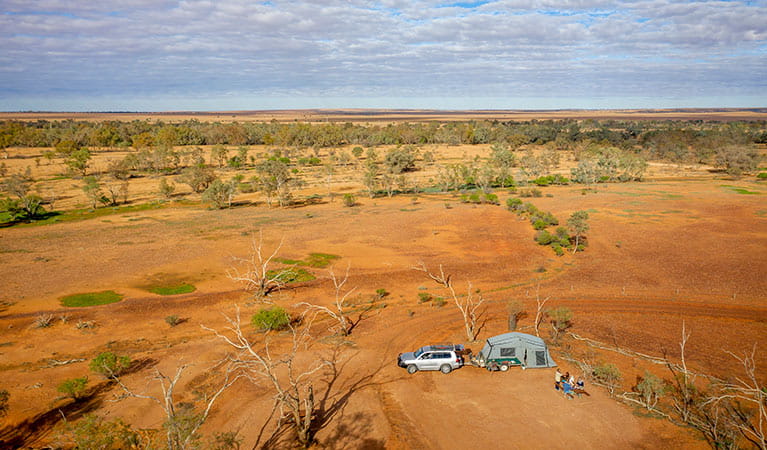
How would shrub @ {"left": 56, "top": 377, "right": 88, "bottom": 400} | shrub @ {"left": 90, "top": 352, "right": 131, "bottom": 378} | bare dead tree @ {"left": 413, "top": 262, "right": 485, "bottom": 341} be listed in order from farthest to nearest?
bare dead tree @ {"left": 413, "top": 262, "right": 485, "bottom": 341} < shrub @ {"left": 90, "top": 352, "right": 131, "bottom": 378} < shrub @ {"left": 56, "top": 377, "right": 88, "bottom": 400}

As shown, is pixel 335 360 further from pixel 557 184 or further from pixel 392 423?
pixel 557 184

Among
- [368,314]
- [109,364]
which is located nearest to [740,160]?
[368,314]

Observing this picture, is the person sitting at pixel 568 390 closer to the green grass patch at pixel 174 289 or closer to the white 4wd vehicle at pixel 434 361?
the white 4wd vehicle at pixel 434 361

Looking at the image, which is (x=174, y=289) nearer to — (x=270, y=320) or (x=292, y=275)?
(x=292, y=275)

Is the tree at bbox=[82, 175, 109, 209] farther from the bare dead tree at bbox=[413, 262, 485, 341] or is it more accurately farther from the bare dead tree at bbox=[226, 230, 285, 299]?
the bare dead tree at bbox=[413, 262, 485, 341]

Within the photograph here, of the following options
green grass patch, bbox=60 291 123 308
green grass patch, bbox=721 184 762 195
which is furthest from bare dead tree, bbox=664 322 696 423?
green grass patch, bbox=721 184 762 195

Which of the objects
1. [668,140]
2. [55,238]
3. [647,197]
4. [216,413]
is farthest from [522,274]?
[668,140]
